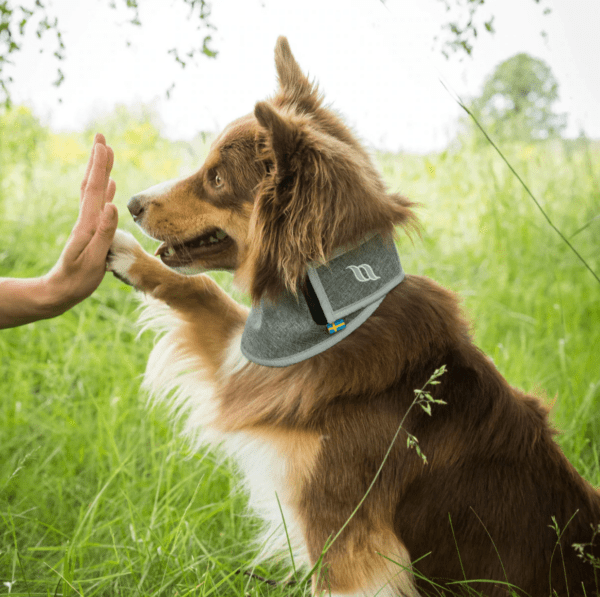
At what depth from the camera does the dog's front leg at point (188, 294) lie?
2.40 m

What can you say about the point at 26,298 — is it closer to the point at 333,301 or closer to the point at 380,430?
the point at 333,301

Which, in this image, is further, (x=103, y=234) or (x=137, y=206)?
(x=137, y=206)

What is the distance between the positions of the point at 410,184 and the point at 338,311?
373 cm

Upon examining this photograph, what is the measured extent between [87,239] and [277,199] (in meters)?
0.71

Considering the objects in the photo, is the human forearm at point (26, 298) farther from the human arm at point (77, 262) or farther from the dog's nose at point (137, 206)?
the dog's nose at point (137, 206)

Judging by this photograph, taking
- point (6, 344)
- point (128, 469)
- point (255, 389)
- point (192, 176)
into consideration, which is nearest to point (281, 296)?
point (255, 389)

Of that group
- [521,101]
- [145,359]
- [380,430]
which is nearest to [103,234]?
[380,430]

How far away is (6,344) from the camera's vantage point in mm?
3654

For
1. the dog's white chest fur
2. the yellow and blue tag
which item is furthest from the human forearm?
the yellow and blue tag

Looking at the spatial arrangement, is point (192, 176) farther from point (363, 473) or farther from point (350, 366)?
point (363, 473)

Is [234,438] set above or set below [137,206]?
below

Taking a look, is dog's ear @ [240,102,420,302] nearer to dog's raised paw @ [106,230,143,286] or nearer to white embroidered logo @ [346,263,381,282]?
white embroidered logo @ [346,263,381,282]

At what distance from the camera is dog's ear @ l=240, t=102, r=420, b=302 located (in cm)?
182

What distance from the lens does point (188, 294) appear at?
2.48m
